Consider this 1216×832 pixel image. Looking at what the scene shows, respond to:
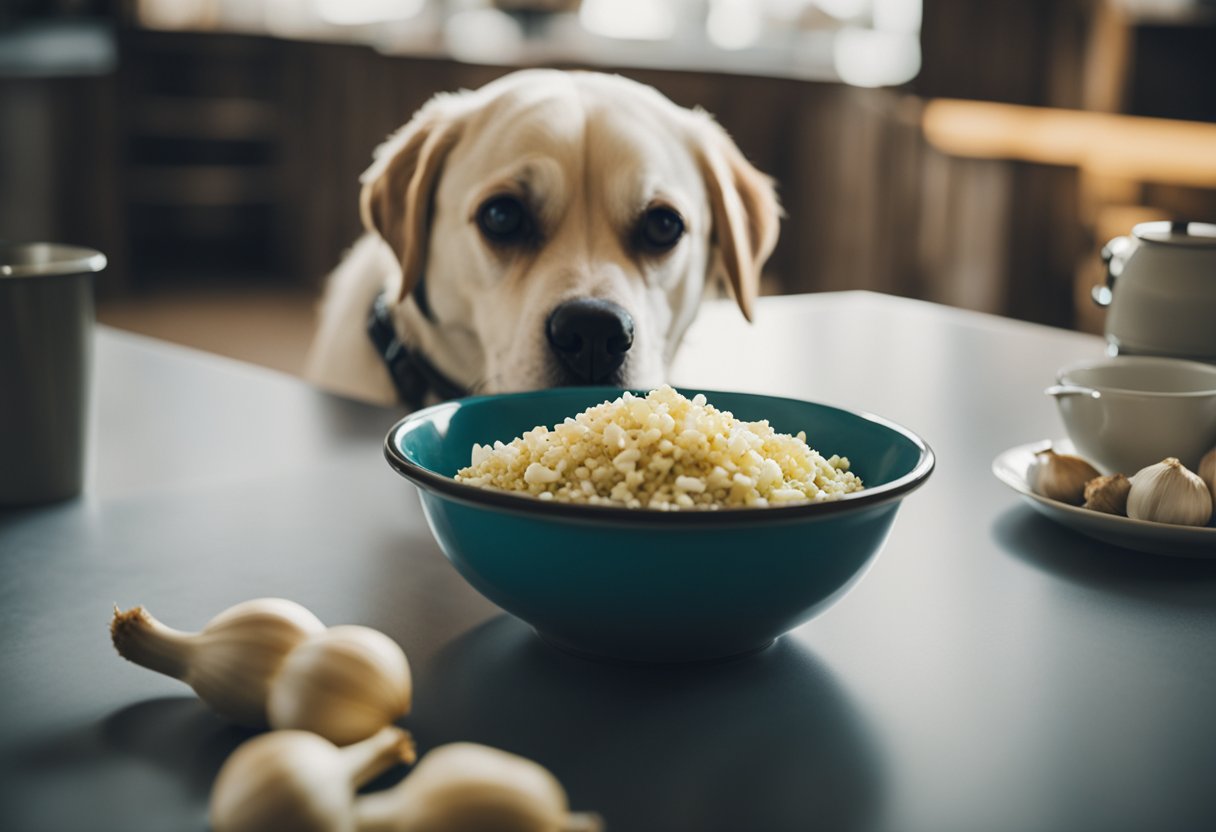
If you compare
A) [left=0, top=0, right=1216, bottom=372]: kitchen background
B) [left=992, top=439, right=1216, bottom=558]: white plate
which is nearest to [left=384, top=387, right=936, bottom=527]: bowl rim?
[left=992, top=439, right=1216, bottom=558]: white plate

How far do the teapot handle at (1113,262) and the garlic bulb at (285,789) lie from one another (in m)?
0.96

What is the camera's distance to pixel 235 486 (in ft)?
3.44

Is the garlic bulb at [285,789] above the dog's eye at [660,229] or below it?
below

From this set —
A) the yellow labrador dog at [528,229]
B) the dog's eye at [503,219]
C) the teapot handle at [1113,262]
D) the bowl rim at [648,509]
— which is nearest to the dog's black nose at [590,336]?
the yellow labrador dog at [528,229]

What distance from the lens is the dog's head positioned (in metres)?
1.51

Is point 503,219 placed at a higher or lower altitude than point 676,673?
higher

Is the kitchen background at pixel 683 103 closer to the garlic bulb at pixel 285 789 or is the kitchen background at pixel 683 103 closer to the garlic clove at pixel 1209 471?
the garlic clove at pixel 1209 471

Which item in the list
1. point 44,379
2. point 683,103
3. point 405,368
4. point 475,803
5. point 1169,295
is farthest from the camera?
point 683,103

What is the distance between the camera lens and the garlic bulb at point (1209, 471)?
2.97 ft

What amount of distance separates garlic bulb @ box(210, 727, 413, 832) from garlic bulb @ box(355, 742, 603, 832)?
0.05ft

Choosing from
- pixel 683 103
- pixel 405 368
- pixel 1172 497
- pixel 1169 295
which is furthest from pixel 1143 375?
pixel 683 103

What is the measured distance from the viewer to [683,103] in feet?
20.1

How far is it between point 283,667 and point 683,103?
5806 mm

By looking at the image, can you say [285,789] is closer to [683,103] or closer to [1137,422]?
[1137,422]
